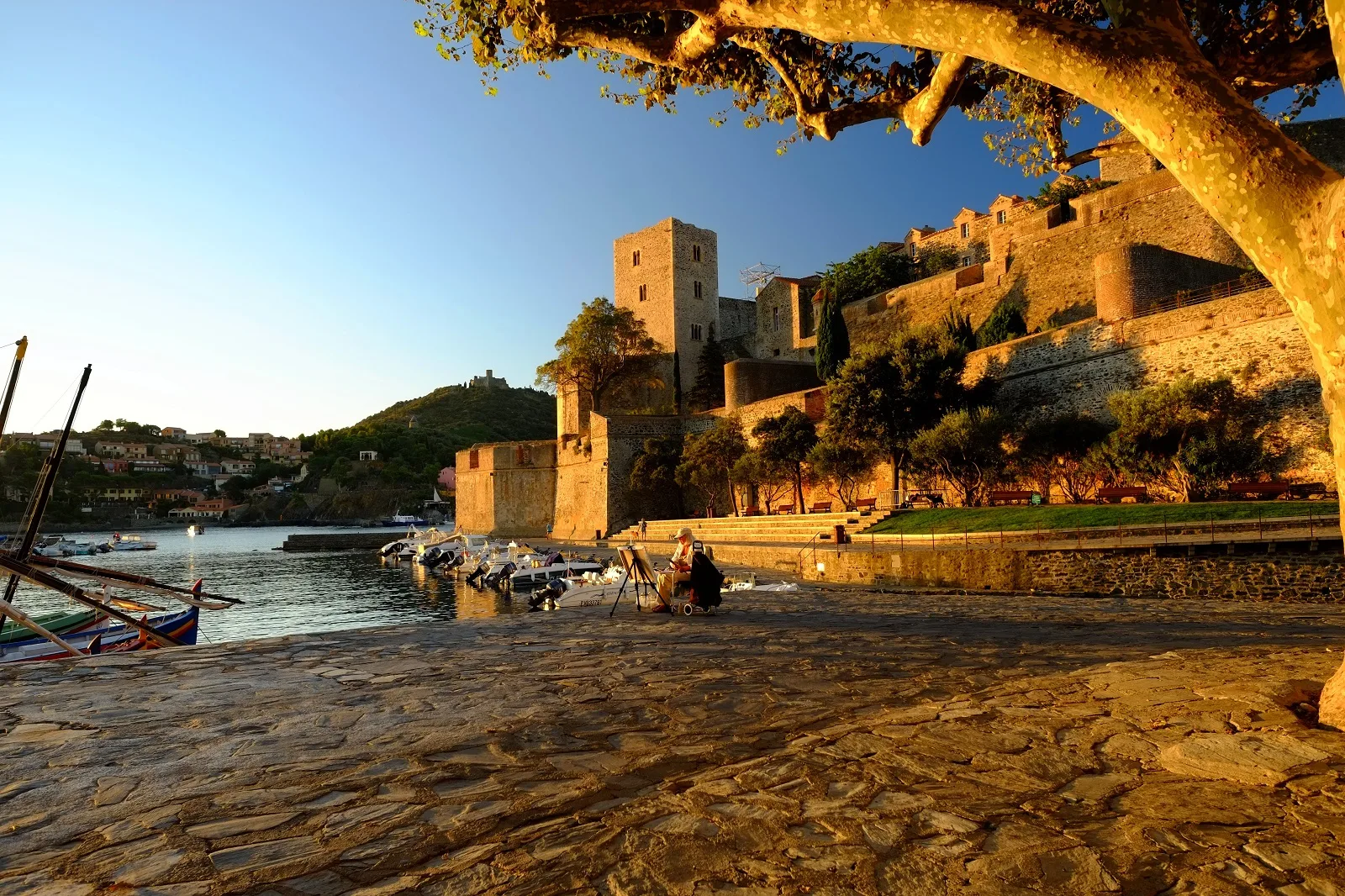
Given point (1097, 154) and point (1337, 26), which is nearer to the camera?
point (1337, 26)

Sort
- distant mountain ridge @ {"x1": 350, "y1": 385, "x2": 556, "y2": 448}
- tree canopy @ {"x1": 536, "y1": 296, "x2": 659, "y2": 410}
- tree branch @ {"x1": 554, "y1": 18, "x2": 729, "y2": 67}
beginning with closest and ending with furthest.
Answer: tree branch @ {"x1": 554, "y1": 18, "x2": 729, "y2": 67}, tree canopy @ {"x1": 536, "y1": 296, "x2": 659, "y2": 410}, distant mountain ridge @ {"x1": 350, "y1": 385, "x2": 556, "y2": 448}

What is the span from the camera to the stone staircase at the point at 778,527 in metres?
24.6

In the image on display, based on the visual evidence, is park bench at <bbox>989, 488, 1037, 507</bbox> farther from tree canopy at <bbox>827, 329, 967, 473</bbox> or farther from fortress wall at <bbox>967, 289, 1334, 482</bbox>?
tree canopy at <bbox>827, 329, 967, 473</bbox>

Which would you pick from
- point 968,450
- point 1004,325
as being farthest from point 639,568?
point 1004,325

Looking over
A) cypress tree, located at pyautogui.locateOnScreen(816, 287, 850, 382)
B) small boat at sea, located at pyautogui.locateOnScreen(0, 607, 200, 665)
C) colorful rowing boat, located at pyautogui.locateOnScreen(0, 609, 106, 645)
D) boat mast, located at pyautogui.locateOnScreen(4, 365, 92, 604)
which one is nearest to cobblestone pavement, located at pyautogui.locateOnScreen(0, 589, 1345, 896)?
small boat at sea, located at pyautogui.locateOnScreen(0, 607, 200, 665)

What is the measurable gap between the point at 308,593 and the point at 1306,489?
103 feet

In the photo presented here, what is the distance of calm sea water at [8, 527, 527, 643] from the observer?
2159 cm

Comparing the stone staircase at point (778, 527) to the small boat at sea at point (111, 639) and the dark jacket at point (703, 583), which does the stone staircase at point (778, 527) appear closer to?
the dark jacket at point (703, 583)

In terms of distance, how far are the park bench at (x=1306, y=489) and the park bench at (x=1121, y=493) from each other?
123 inches

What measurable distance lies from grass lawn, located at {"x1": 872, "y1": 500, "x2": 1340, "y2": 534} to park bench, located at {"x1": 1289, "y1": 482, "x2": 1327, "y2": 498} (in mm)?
1491

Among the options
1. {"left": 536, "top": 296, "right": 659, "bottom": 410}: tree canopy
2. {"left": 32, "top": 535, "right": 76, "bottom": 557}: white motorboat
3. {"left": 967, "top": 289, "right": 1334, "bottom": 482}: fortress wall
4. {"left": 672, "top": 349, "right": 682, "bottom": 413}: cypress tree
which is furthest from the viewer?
{"left": 32, "top": 535, "right": 76, "bottom": 557}: white motorboat

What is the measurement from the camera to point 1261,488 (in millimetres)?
18531

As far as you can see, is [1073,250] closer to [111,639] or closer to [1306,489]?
[1306,489]

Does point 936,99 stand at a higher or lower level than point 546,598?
higher
